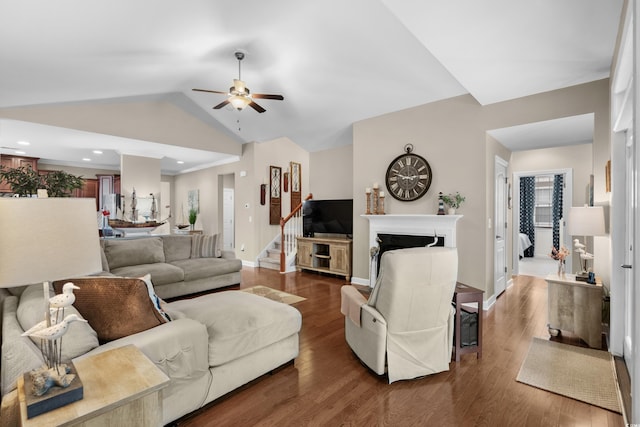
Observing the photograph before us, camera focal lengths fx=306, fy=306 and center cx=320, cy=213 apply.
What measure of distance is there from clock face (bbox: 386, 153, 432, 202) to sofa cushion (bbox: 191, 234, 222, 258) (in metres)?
3.15

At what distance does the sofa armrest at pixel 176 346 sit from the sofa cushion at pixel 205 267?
294 centimetres

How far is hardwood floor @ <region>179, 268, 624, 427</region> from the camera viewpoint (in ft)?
6.23

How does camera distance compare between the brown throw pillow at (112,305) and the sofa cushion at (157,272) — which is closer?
the brown throw pillow at (112,305)

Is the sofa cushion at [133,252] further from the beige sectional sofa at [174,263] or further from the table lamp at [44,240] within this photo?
the table lamp at [44,240]

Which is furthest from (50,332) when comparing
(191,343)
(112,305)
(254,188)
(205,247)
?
(254,188)

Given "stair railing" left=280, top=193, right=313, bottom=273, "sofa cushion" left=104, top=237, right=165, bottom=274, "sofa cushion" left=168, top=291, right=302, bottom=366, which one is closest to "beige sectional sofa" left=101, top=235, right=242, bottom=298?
"sofa cushion" left=104, top=237, right=165, bottom=274

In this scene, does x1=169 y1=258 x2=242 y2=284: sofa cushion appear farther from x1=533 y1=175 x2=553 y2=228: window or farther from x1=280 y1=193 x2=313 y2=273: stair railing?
x1=533 y1=175 x2=553 y2=228: window

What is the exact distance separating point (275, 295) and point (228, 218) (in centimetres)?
526

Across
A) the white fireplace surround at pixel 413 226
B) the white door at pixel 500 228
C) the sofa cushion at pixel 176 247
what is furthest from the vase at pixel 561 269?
the sofa cushion at pixel 176 247

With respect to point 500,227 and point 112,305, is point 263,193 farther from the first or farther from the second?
Result: point 112,305

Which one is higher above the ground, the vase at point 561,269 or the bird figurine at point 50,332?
the bird figurine at point 50,332

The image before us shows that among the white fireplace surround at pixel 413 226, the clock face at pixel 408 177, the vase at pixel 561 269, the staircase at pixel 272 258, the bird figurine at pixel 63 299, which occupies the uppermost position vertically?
the clock face at pixel 408 177

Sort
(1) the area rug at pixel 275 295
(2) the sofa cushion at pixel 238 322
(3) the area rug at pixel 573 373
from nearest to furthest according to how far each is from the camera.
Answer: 1. (2) the sofa cushion at pixel 238 322
2. (3) the area rug at pixel 573 373
3. (1) the area rug at pixel 275 295

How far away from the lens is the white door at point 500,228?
14.8 feet
